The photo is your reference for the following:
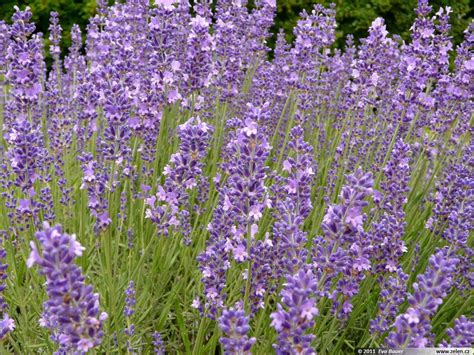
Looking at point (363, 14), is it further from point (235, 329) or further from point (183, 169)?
point (235, 329)

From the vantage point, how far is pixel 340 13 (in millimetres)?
7438

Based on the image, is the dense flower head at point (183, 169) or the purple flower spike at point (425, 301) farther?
the dense flower head at point (183, 169)

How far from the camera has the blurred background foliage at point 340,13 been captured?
6.75 m

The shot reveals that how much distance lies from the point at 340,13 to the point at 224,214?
19.3 ft

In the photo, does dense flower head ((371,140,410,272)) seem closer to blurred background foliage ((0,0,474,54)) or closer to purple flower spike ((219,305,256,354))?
purple flower spike ((219,305,256,354))

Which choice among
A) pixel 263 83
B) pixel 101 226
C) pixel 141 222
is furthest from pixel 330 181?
pixel 101 226

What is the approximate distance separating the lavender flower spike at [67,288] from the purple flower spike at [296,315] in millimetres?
475

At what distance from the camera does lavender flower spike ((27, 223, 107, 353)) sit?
1.24m

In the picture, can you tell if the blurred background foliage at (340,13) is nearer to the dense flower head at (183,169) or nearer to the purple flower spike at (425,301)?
the dense flower head at (183,169)

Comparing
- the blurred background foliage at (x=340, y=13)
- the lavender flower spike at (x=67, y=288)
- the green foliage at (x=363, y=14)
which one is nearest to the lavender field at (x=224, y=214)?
the lavender flower spike at (x=67, y=288)

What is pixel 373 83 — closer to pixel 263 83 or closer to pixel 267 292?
pixel 263 83

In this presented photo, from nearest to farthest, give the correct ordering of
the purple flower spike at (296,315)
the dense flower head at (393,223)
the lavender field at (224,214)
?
the purple flower spike at (296,315) < the lavender field at (224,214) < the dense flower head at (393,223)

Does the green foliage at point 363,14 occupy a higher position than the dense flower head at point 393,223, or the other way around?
the green foliage at point 363,14

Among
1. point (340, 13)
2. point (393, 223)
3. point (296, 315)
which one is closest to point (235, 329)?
point (296, 315)
